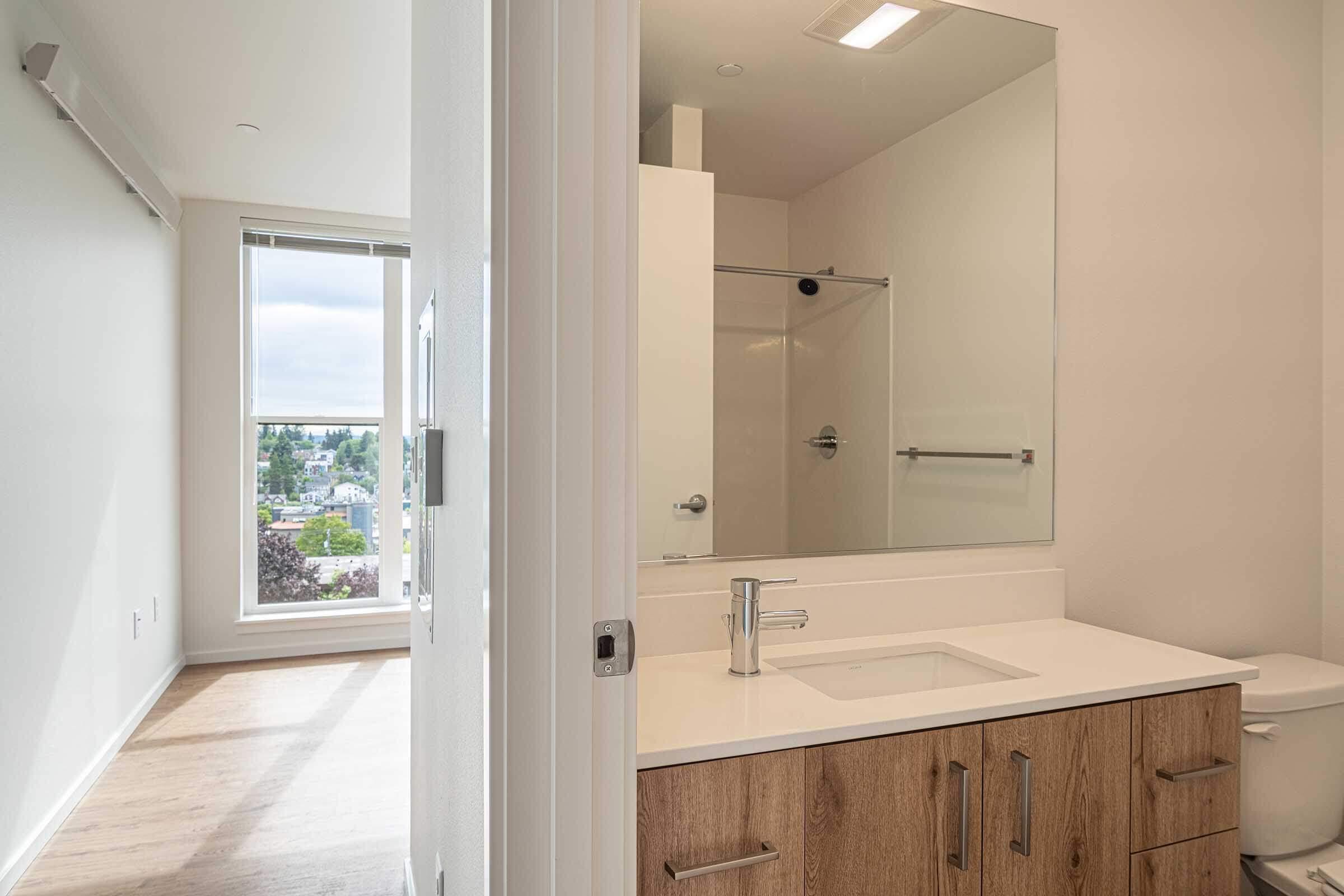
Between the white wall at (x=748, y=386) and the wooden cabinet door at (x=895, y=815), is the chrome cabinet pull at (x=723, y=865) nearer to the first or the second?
the wooden cabinet door at (x=895, y=815)

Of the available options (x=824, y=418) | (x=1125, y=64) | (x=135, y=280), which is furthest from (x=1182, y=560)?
(x=135, y=280)

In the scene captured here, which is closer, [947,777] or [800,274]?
[947,777]

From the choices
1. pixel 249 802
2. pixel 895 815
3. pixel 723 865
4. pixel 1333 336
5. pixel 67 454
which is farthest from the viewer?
pixel 249 802

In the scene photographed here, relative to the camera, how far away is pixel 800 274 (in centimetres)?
168

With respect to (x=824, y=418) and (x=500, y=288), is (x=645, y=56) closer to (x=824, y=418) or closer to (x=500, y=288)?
(x=824, y=418)

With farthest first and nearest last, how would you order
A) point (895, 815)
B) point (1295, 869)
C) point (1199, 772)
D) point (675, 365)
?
point (1295, 869)
point (675, 365)
point (1199, 772)
point (895, 815)

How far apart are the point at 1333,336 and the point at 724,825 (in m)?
2.11

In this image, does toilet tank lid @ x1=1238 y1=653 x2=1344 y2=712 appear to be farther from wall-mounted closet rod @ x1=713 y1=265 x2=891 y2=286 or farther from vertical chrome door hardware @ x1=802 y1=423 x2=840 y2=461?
wall-mounted closet rod @ x1=713 y1=265 x2=891 y2=286

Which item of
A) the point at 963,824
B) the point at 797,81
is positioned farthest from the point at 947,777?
the point at 797,81

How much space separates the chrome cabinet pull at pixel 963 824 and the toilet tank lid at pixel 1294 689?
855 millimetres

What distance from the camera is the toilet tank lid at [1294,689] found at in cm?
166

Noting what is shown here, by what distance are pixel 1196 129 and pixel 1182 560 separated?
1068mm

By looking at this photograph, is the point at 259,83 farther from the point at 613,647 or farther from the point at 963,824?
the point at 963,824

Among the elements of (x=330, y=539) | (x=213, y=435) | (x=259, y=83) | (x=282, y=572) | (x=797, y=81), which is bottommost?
(x=282, y=572)
